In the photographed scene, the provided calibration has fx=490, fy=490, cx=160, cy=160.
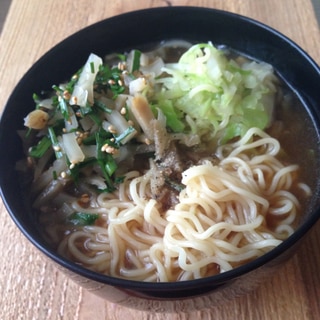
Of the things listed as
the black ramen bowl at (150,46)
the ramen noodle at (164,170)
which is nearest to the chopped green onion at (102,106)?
the ramen noodle at (164,170)

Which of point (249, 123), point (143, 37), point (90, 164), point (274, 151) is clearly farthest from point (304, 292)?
point (143, 37)

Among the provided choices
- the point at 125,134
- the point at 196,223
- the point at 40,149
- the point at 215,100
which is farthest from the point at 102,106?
the point at 196,223

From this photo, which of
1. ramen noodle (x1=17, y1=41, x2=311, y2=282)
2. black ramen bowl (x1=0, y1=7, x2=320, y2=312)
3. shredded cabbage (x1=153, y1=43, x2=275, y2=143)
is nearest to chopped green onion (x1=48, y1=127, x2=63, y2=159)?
ramen noodle (x1=17, y1=41, x2=311, y2=282)

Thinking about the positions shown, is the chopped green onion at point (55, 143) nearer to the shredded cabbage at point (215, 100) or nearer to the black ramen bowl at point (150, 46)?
the black ramen bowl at point (150, 46)

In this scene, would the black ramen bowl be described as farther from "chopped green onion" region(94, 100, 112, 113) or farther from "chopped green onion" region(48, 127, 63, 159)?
"chopped green onion" region(94, 100, 112, 113)

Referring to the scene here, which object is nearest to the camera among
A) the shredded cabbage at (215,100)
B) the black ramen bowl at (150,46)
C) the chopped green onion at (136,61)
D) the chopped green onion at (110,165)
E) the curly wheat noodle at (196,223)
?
the black ramen bowl at (150,46)

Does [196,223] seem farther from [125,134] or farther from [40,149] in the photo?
[40,149]

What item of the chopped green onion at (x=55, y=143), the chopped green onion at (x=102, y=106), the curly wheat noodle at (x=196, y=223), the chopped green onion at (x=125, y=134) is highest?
the chopped green onion at (x=102, y=106)
